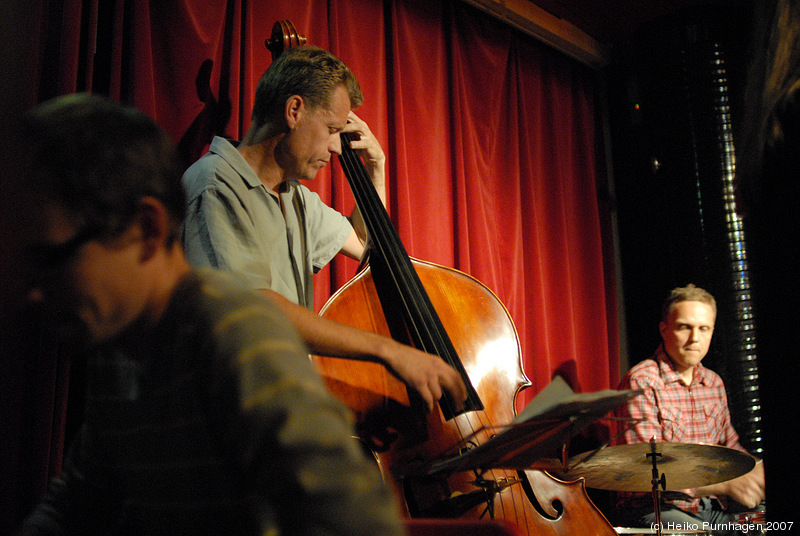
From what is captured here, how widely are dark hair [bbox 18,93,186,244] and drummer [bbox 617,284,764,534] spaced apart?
249 cm

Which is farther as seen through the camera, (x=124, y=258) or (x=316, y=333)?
(x=316, y=333)

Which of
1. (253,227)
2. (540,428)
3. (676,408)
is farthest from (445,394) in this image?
(676,408)

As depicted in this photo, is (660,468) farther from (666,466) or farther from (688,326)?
(688,326)

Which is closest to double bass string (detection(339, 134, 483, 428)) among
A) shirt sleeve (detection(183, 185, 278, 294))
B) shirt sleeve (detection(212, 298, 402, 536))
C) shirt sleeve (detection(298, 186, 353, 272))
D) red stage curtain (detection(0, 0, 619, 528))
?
shirt sleeve (detection(298, 186, 353, 272))

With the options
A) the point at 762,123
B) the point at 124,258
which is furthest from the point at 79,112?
the point at 762,123

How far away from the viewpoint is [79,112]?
0.59 meters

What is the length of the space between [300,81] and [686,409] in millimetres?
2360

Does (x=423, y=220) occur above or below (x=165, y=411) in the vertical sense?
above

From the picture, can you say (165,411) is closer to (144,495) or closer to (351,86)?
(144,495)

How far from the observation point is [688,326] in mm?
3018

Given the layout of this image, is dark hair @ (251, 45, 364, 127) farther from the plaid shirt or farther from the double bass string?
the plaid shirt

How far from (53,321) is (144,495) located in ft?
0.64

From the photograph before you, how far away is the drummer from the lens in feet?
8.64

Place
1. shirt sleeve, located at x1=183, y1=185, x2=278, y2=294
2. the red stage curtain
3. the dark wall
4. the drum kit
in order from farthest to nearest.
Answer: the dark wall
the drum kit
the red stage curtain
shirt sleeve, located at x1=183, y1=185, x2=278, y2=294
